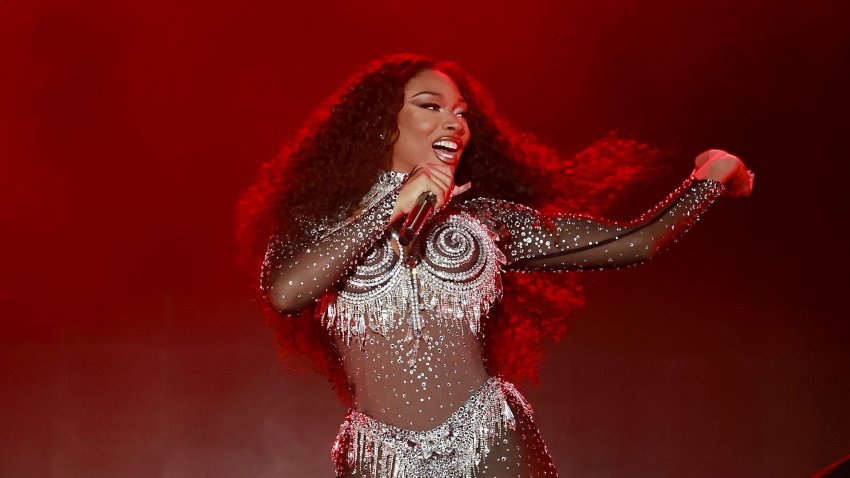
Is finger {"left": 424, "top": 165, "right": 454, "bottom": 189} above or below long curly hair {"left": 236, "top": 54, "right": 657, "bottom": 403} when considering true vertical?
below

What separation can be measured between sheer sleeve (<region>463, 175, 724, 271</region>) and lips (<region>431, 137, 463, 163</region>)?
0.35 ft


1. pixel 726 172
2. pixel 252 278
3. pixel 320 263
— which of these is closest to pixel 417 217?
pixel 320 263

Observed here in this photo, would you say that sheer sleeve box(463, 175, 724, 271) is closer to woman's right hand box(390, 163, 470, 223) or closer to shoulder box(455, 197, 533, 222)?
shoulder box(455, 197, 533, 222)

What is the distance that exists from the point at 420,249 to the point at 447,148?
230 millimetres

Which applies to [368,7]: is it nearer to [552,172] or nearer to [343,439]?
[552,172]

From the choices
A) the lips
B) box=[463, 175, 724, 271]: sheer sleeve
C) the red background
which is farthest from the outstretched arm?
the red background

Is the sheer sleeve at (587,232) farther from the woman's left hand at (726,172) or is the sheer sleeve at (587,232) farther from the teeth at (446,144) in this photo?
the teeth at (446,144)

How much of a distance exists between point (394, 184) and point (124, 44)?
Answer: 2246 millimetres

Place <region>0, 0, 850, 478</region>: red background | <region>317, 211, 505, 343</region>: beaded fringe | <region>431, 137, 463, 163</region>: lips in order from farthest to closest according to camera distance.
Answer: <region>0, 0, 850, 478</region>: red background → <region>431, 137, 463, 163</region>: lips → <region>317, 211, 505, 343</region>: beaded fringe

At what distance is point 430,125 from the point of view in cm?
199

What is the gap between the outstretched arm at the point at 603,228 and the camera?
189cm

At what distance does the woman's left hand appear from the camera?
189 cm

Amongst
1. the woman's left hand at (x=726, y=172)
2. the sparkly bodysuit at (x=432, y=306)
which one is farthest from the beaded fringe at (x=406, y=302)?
the woman's left hand at (x=726, y=172)

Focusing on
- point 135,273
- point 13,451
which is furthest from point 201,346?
point 13,451
